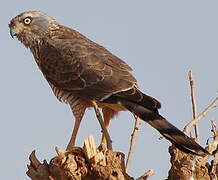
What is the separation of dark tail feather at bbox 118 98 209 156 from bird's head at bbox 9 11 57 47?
2.51 meters

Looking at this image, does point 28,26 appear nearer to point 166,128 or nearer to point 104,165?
point 166,128

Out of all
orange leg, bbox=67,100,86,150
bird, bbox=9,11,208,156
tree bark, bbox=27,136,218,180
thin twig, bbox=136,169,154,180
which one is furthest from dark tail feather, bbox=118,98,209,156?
orange leg, bbox=67,100,86,150

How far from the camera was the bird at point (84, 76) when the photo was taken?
7867mm

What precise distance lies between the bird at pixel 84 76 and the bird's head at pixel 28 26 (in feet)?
0.06

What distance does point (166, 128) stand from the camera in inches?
277

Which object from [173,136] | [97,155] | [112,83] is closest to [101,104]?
[112,83]

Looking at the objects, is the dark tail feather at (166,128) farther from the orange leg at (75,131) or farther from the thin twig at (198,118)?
the orange leg at (75,131)

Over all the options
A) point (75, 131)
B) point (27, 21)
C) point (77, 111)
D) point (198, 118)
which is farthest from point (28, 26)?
point (198, 118)

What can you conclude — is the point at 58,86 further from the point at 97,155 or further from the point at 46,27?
the point at 97,155

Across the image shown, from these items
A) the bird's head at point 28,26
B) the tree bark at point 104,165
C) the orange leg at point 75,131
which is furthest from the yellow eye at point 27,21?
the tree bark at point 104,165

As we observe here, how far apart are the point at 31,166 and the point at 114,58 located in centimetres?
294

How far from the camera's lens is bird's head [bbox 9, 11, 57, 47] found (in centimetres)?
975

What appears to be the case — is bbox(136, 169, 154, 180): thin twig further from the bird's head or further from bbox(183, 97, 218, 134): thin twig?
the bird's head

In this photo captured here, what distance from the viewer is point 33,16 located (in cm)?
996
